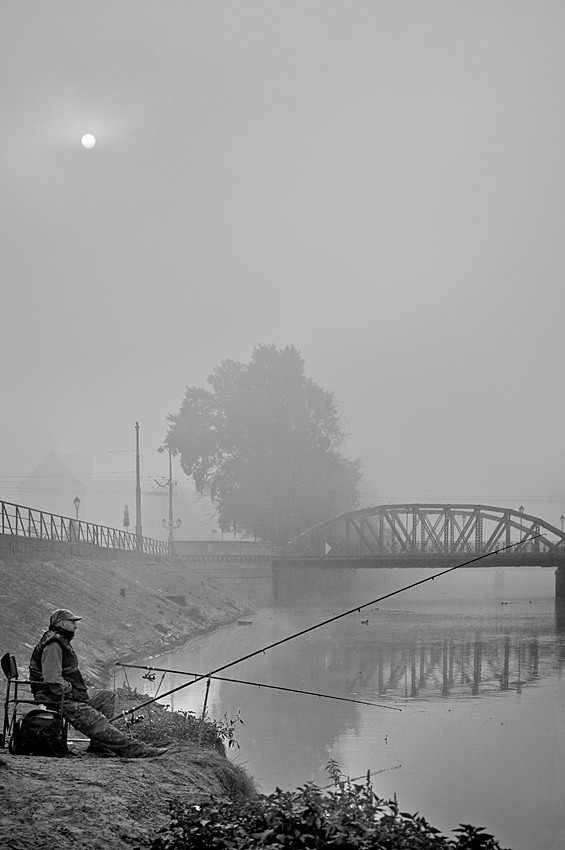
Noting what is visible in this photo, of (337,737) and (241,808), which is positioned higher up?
(241,808)

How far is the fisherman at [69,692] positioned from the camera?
384 inches

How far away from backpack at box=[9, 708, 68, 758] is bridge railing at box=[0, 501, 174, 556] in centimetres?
1818

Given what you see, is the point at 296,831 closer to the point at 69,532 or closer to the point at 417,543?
the point at 69,532

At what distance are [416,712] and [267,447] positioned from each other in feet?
147

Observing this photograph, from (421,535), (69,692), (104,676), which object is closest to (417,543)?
(421,535)

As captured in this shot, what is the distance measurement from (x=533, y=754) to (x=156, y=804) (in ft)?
25.2

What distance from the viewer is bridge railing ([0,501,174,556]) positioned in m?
29.8

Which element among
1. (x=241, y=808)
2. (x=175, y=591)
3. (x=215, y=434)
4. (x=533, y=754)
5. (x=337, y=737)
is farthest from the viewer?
(x=215, y=434)

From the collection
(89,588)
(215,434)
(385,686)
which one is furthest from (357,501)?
(385,686)

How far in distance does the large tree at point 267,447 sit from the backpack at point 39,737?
5145 centimetres

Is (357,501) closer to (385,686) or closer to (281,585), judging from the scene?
(281,585)

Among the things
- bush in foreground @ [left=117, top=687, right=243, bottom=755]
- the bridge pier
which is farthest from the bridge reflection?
the bridge pier

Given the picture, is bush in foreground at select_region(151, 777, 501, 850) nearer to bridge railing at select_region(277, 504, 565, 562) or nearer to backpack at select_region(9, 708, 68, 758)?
backpack at select_region(9, 708, 68, 758)

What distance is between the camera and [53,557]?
31.9 meters
